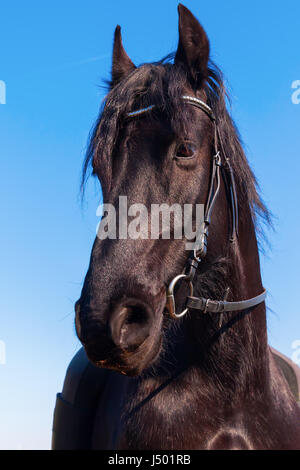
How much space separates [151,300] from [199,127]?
135 centimetres

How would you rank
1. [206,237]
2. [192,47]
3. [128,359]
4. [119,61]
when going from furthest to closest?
[119,61], [192,47], [206,237], [128,359]

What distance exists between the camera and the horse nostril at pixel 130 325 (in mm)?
2672

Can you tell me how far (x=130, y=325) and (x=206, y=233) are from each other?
2.87ft

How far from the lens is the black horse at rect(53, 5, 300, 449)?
3.14 meters

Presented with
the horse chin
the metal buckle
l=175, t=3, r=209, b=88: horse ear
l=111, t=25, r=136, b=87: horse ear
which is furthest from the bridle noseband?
l=111, t=25, r=136, b=87: horse ear

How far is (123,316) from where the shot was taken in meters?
2.73

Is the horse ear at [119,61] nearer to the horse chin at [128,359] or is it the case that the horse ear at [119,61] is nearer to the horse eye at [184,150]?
the horse eye at [184,150]

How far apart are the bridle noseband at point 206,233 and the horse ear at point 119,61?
0.98m

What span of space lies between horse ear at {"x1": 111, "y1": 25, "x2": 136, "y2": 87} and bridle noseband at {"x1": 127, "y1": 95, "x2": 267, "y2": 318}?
3.21ft

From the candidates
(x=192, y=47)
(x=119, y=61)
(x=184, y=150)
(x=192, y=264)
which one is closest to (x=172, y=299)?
(x=192, y=264)

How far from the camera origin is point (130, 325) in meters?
2.77

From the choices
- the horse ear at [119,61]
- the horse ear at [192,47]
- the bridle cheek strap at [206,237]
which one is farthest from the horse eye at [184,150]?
the horse ear at [119,61]

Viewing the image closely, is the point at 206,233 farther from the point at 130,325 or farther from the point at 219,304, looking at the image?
the point at 130,325

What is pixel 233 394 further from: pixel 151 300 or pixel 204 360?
pixel 151 300
